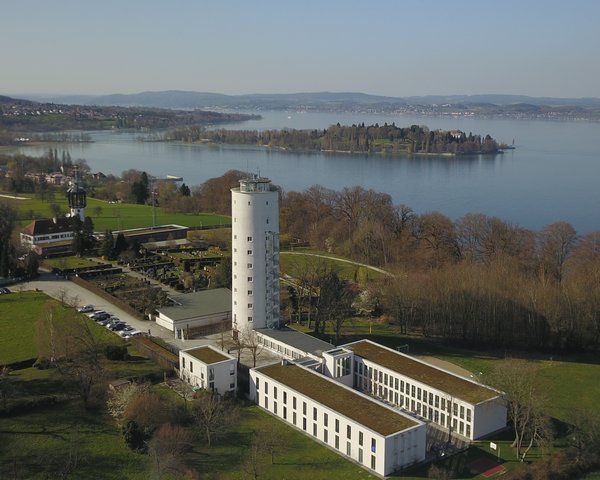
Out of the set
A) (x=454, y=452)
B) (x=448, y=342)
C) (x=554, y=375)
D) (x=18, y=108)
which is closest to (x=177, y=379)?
(x=454, y=452)

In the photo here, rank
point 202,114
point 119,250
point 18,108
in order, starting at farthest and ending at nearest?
point 202,114
point 18,108
point 119,250

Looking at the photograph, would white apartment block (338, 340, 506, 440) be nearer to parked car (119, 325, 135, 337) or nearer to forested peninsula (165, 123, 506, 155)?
parked car (119, 325, 135, 337)

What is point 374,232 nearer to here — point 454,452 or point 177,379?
point 177,379

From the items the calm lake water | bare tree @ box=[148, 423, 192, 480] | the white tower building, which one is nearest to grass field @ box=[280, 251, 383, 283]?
the white tower building

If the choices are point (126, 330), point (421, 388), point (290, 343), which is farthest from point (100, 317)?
point (421, 388)

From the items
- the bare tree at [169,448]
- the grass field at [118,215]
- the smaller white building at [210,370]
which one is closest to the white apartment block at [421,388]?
the smaller white building at [210,370]

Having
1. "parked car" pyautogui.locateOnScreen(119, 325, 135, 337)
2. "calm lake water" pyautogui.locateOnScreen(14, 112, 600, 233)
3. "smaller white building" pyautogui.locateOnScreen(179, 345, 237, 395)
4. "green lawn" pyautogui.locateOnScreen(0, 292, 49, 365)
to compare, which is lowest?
"parked car" pyautogui.locateOnScreen(119, 325, 135, 337)
